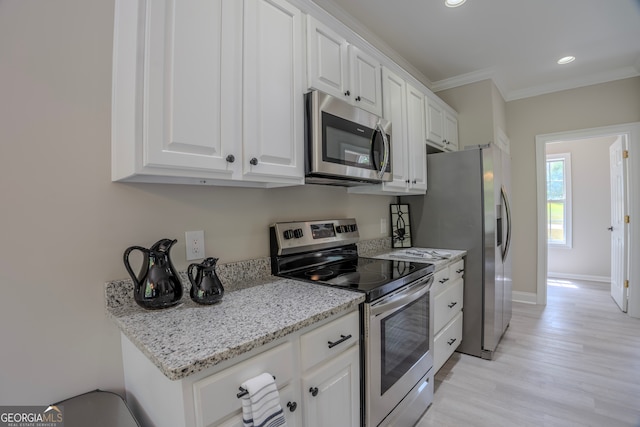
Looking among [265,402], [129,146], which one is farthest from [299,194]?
[265,402]

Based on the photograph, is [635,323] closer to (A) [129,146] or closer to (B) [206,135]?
(B) [206,135]

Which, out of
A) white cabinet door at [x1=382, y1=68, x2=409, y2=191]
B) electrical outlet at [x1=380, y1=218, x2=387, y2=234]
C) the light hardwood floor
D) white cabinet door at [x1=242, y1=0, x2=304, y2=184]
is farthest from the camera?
electrical outlet at [x1=380, y1=218, x2=387, y2=234]

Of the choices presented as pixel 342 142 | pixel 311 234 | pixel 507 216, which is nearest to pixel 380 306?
pixel 311 234

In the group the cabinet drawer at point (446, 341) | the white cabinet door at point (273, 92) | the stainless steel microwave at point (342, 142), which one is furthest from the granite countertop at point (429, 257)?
the white cabinet door at point (273, 92)

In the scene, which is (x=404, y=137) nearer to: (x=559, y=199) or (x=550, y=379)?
(x=550, y=379)

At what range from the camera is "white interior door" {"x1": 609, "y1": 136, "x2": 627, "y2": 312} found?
11.3ft

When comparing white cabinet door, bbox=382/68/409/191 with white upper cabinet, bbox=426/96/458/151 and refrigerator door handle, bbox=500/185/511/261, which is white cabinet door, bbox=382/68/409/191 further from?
refrigerator door handle, bbox=500/185/511/261

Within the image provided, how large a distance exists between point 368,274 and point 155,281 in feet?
3.39

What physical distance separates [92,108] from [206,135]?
1.37 ft

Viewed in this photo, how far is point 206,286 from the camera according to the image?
1.13 m

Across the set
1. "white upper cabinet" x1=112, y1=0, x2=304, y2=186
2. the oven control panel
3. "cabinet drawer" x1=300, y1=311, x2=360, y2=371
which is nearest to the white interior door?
the oven control panel

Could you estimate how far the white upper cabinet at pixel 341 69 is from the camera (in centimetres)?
153

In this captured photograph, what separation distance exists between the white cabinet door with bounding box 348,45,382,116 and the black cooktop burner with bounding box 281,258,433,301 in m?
1.01

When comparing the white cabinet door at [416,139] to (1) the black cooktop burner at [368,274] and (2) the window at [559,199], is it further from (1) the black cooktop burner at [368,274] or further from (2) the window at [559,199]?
(2) the window at [559,199]
